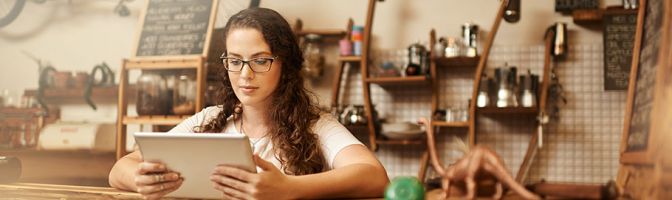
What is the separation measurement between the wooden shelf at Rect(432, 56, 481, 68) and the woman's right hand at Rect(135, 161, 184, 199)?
323cm

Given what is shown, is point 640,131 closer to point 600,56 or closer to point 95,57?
point 600,56

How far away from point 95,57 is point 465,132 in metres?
3.07

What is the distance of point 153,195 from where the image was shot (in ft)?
5.15

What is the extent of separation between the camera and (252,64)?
186 centimetres

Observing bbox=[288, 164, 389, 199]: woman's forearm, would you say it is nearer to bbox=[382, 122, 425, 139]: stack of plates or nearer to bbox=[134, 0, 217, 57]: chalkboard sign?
bbox=[134, 0, 217, 57]: chalkboard sign

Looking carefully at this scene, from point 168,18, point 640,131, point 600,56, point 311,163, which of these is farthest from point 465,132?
point 640,131

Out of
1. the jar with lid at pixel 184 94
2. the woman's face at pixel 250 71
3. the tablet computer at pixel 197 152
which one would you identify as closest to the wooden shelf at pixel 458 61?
the jar with lid at pixel 184 94

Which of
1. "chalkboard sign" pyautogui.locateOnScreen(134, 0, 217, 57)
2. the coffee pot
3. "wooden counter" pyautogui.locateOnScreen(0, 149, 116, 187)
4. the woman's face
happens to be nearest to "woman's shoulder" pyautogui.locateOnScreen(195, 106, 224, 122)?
the woman's face

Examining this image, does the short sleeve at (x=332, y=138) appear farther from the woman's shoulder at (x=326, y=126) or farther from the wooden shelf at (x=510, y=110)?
the wooden shelf at (x=510, y=110)

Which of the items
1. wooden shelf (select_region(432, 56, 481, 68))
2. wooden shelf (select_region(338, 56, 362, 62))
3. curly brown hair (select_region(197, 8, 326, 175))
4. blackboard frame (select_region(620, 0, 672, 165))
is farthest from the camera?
wooden shelf (select_region(338, 56, 362, 62))

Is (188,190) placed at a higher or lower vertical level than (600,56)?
lower

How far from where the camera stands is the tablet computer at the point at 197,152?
1350mm

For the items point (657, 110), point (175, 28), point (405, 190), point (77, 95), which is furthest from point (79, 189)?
point (77, 95)

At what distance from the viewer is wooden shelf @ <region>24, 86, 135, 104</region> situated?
5441 millimetres
